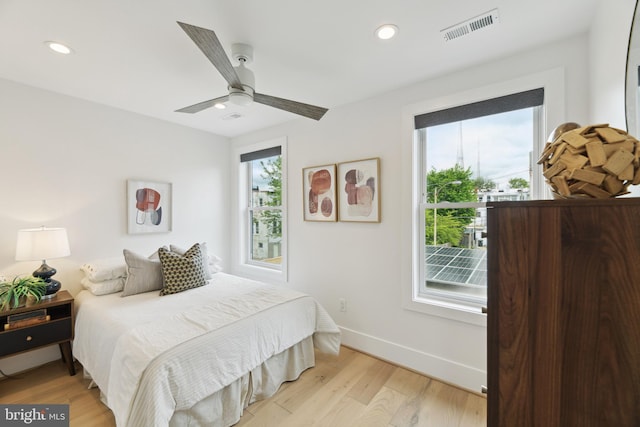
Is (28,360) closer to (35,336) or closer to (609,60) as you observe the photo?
(35,336)

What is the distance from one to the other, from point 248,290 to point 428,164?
2.06 m

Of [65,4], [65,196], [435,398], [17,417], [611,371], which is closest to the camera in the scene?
[611,371]

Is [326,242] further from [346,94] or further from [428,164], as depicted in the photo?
[346,94]

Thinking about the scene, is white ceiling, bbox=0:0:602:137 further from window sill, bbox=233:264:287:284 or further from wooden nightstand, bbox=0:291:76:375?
window sill, bbox=233:264:287:284

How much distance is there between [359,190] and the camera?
8.93 feet

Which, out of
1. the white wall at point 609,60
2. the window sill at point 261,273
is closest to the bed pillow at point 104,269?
the window sill at point 261,273

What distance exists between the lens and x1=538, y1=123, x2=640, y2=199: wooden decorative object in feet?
2.27

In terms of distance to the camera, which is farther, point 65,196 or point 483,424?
point 65,196

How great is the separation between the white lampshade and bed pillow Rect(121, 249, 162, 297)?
19.0 inches

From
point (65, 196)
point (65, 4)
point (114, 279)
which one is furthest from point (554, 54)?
point (65, 196)

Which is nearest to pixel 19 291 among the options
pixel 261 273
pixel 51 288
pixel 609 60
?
pixel 51 288

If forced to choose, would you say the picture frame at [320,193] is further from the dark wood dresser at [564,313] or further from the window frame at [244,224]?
the dark wood dresser at [564,313]

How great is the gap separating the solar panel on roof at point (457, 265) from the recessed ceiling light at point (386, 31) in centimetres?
173

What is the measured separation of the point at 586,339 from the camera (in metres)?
0.63
